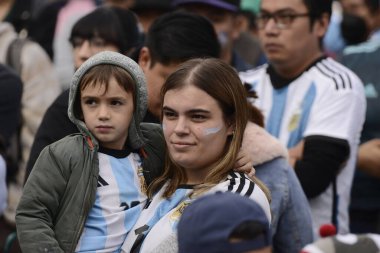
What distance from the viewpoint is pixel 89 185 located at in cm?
484

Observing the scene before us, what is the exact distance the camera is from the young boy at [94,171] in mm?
4801

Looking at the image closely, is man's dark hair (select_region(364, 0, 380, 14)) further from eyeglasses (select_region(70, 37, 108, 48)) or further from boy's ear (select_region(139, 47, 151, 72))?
boy's ear (select_region(139, 47, 151, 72))

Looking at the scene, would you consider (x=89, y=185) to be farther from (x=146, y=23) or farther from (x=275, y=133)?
(x=146, y=23)

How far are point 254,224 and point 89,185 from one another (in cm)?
129

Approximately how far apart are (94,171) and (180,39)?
138 centimetres

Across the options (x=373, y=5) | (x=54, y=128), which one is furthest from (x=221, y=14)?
(x=54, y=128)

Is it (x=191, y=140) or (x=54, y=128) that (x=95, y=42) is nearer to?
(x=54, y=128)

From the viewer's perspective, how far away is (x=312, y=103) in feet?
23.0

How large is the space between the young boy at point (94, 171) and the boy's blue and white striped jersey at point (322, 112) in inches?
76.8

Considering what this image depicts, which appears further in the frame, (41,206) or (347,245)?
(41,206)

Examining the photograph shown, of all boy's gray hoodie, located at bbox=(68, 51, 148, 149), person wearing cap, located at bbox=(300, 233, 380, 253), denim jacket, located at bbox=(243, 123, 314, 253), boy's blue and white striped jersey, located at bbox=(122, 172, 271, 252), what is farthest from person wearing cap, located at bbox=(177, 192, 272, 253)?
denim jacket, located at bbox=(243, 123, 314, 253)

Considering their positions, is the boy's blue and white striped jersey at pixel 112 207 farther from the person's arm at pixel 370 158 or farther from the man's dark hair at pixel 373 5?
the man's dark hair at pixel 373 5

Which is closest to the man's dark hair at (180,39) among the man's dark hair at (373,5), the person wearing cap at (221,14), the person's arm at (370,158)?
the person's arm at (370,158)

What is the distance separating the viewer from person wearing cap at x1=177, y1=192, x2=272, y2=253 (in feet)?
11.9
